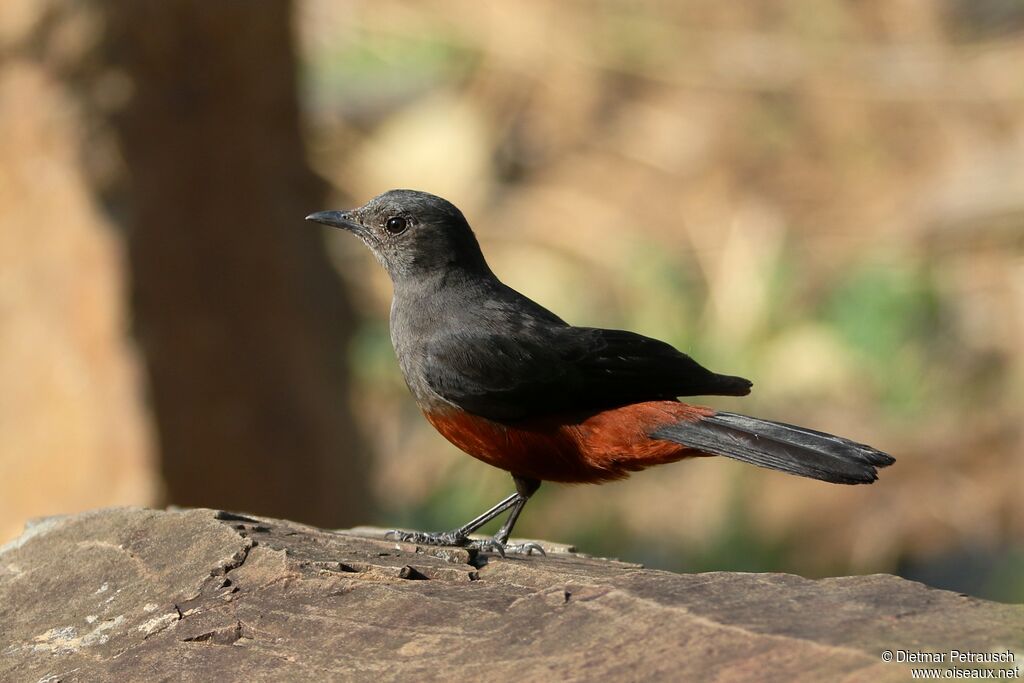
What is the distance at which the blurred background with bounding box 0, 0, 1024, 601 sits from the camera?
22.8ft

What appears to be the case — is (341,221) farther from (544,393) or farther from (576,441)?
(576,441)

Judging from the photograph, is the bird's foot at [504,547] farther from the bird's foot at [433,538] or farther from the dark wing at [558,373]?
the dark wing at [558,373]

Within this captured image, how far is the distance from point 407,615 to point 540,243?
28.4 ft

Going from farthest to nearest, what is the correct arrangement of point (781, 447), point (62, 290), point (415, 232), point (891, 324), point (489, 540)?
point (891, 324) → point (62, 290) → point (415, 232) → point (489, 540) → point (781, 447)

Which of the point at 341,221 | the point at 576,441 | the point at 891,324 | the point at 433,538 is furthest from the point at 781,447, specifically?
the point at 891,324

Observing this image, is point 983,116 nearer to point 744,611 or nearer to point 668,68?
point 668,68

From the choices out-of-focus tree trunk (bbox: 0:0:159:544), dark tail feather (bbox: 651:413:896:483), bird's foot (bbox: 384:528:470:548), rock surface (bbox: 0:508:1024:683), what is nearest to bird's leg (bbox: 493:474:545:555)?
bird's foot (bbox: 384:528:470:548)

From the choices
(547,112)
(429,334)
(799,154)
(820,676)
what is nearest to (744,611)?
(820,676)

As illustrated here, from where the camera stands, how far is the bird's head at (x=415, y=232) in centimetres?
497

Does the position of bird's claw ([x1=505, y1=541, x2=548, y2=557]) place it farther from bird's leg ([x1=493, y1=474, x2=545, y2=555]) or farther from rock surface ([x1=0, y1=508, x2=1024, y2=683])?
rock surface ([x1=0, y1=508, x2=1024, y2=683])

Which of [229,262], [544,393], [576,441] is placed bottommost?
[576,441]

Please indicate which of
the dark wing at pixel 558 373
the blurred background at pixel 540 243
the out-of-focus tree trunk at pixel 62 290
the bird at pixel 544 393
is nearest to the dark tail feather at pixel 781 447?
the bird at pixel 544 393

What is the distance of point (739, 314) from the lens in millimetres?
A: 10344

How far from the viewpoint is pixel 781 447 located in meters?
4.01
